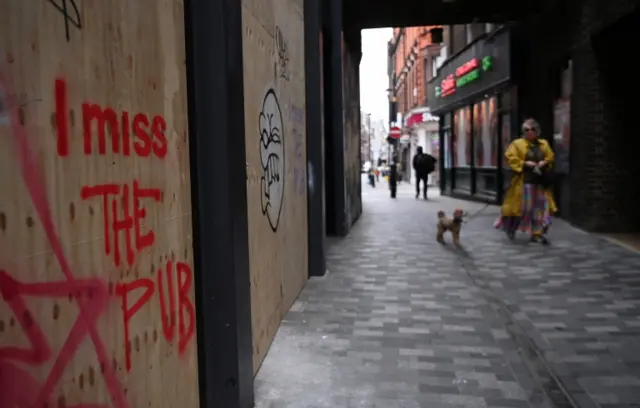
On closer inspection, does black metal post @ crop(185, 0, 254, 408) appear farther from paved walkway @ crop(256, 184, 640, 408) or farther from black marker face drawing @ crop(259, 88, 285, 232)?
black marker face drawing @ crop(259, 88, 285, 232)

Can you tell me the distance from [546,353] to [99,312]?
3.60 meters

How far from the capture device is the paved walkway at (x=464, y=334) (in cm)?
400

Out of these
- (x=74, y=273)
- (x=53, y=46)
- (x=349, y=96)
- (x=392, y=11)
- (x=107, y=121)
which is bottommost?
(x=74, y=273)

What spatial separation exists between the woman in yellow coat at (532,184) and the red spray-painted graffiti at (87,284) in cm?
772

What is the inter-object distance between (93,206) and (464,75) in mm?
18258

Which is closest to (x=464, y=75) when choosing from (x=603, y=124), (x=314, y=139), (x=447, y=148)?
(x=447, y=148)

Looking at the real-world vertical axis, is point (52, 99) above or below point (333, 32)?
below

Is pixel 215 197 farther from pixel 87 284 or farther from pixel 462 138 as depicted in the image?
pixel 462 138

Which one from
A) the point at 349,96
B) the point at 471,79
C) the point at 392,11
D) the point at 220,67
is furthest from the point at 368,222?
the point at 220,67

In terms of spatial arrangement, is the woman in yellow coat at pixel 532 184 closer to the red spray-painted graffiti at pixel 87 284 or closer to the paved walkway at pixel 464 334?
the paved walkway at pixel 464 334

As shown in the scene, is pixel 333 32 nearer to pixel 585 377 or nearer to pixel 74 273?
pixel 585 377

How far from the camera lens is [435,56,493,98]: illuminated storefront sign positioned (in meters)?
17.1

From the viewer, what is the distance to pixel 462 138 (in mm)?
21547

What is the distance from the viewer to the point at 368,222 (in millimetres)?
13852
